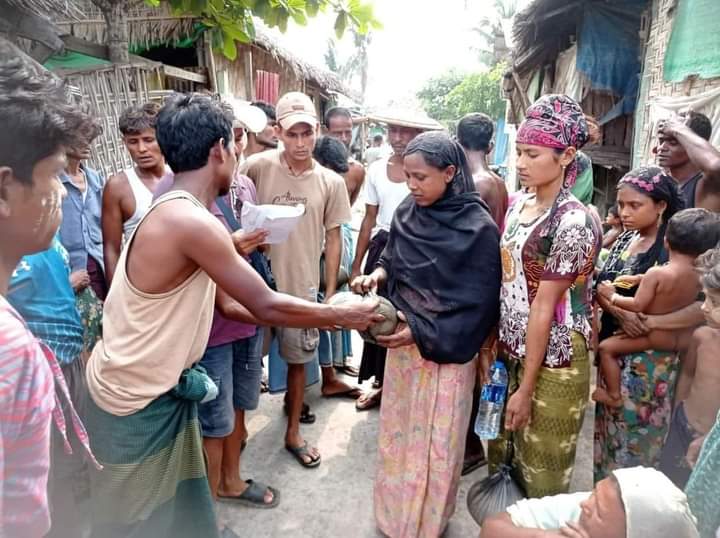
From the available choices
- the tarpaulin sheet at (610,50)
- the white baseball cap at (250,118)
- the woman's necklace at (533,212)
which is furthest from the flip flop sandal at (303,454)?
the tarpaulin sheet at (610,50)

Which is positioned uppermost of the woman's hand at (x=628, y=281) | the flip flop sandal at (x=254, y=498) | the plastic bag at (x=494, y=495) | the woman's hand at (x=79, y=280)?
the woman's hand at (x=628, y=281)

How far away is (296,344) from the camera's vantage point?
10.1 feet

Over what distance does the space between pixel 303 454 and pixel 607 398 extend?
183 centimetres

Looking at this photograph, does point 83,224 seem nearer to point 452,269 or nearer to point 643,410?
point 452,269

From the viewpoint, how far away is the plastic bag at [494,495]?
213 centimetres

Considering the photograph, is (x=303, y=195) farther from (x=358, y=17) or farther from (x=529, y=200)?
(x=529, y=200)

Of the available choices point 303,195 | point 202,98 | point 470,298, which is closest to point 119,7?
point 303,195

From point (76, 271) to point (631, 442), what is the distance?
9.49 ft

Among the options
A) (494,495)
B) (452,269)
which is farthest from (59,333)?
(494,495)

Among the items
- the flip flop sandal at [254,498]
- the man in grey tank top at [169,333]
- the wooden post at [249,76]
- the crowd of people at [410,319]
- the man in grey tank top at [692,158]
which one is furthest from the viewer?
the wooden post at [249,76]

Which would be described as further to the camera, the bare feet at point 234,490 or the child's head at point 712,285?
the bare feet at point 234,490

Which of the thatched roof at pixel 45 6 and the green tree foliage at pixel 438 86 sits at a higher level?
the green tree foliage at pixel 438 86

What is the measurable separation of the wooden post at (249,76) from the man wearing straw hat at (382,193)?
211 inches

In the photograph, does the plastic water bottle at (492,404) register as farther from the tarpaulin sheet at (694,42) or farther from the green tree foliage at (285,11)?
the tarpaulin sheet at (694,42)
